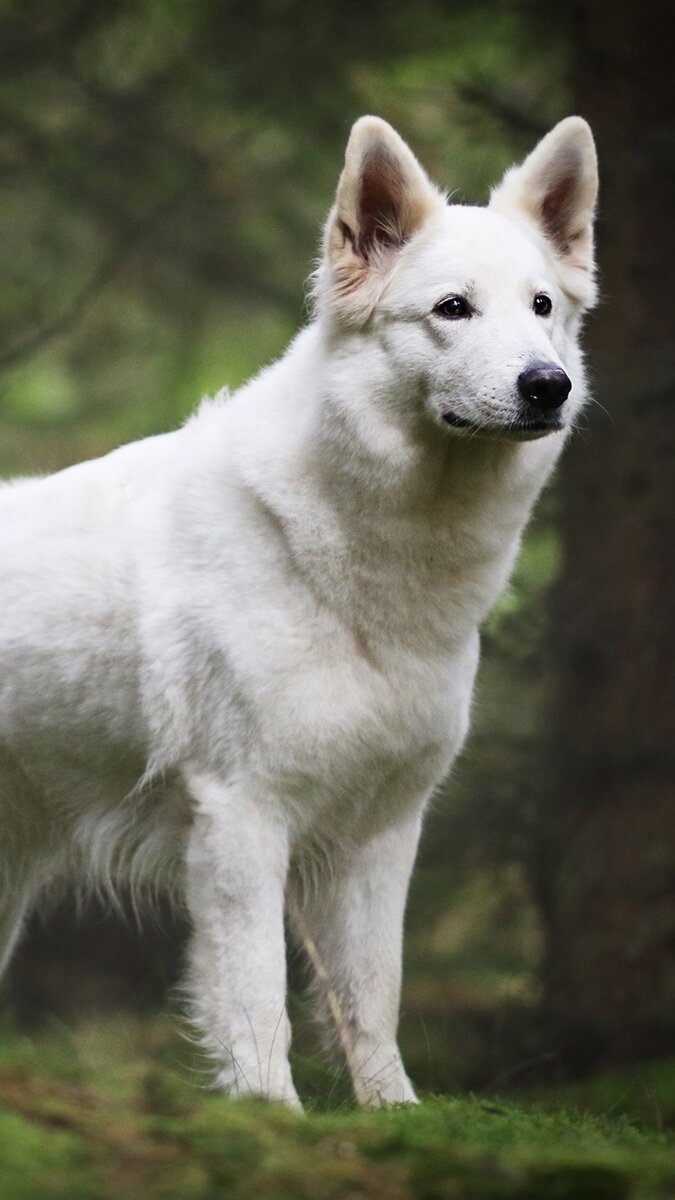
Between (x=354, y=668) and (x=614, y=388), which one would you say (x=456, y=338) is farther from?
(x=614, y=388)

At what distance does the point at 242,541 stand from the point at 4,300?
4588 mm

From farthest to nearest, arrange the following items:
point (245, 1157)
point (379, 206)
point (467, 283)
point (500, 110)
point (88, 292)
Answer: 1. point (88, 292)
2. point (500, 110)
3. point (379, 206)
4. point (467, 283)
5. point (245, 1157)

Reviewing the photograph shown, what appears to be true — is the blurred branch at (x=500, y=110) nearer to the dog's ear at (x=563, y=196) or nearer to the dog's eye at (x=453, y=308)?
the dog's ear at (x=563, y=196)

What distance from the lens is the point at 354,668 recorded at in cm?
421

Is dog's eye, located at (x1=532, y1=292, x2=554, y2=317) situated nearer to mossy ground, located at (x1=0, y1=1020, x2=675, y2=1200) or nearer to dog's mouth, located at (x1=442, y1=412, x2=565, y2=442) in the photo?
dog's mouth, located at (x1=442, y1=412, x2=565, y2=442)

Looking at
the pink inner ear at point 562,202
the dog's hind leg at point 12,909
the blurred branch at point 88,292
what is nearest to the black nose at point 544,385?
the pink inner ear at point 562,202

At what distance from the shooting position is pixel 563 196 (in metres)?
4.63

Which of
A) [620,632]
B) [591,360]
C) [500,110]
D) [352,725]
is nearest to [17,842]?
[352,725]

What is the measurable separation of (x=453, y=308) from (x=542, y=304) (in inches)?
12.1

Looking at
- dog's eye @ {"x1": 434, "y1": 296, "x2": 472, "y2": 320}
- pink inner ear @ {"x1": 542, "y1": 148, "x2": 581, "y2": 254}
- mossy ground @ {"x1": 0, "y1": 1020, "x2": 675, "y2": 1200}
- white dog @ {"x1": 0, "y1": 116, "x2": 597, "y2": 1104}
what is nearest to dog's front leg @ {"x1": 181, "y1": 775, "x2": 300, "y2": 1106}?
white dog @ {"x1": 0, "y1": 116, "x2": 597, "y2": 1104}

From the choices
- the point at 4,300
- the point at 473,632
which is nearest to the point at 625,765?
the point at 473,632

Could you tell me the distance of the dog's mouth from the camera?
3.97 metres

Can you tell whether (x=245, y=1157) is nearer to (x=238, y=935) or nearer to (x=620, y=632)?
(x=238, y=935)

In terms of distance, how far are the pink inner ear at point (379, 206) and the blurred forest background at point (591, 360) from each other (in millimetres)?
2658
